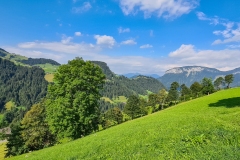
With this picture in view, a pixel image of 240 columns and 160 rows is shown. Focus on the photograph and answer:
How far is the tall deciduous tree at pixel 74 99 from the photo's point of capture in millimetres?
36938

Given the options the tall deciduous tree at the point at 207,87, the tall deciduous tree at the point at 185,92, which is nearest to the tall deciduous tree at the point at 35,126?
the tall deciduous tree at the point at 185,92

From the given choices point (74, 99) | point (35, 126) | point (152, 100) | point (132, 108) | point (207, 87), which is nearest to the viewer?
point (74, 99)

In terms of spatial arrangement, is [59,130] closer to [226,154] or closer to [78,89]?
[78,89]

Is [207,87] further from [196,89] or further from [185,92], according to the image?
[185,92]

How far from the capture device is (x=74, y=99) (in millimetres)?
37688

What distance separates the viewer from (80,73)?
39250 mm

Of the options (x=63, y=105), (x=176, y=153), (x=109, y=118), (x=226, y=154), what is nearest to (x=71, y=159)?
(x=176, y=153)

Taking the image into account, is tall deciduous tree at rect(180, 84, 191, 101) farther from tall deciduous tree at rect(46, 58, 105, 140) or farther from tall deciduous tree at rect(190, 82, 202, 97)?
tall deciduous tree at rect(46, 58, 105, 140)

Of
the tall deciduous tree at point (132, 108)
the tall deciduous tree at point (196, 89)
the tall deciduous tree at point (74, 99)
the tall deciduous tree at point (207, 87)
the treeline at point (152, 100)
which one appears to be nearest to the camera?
the tall deciduous tree at point (74, 99)

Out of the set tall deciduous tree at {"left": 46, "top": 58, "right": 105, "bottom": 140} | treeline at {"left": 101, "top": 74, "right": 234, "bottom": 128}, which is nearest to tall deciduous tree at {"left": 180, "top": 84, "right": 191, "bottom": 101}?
treeline at {"left": 101, "top": 74, "right": 234, "bottom": 128}

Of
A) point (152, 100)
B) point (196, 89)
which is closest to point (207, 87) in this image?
point (196, 89)

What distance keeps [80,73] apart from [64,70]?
3656 mm

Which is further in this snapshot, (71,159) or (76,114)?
(76,114)

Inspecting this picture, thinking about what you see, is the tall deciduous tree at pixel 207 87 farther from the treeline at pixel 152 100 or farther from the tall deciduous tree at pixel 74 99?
the tall deciduous tree at pixel 74 99
